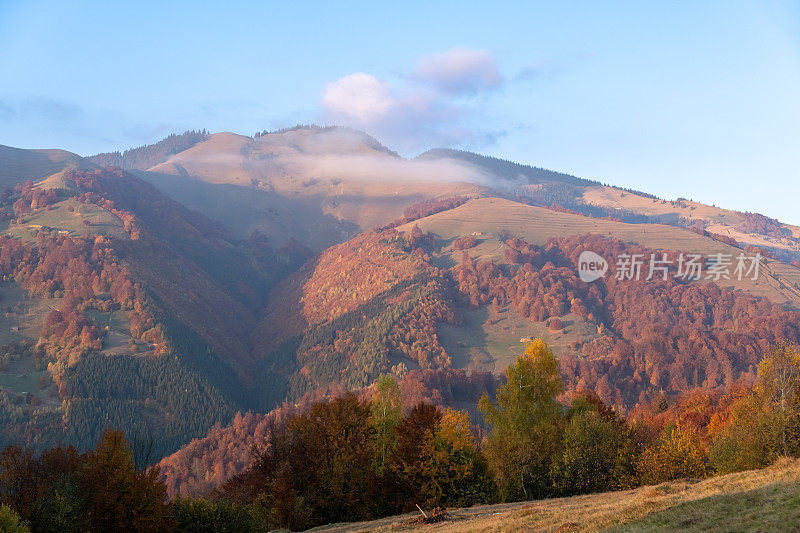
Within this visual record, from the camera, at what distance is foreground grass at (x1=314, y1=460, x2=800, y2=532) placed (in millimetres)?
28266

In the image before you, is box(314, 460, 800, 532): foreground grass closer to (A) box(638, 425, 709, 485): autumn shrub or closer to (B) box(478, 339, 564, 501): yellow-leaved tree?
(A) box(638, 425, 709, 485): autumn shrub

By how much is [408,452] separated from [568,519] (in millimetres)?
35319

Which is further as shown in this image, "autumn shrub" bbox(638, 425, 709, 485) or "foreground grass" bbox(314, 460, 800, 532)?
"autumn shrub" bbox(638, 425, 709, 485)

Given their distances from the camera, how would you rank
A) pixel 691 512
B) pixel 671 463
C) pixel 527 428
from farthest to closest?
pixel 527 428 < pixel 671 463 < pixel 691 512

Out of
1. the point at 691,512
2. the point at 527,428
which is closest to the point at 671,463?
the point at 527,428

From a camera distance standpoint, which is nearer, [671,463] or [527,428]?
[671,463]

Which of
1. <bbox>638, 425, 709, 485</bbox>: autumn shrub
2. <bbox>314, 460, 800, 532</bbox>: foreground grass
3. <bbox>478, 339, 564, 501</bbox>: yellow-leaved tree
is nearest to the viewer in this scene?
<bbox>314, 460, 800, 532</bbox>: foreground grass

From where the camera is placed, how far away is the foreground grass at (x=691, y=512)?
28266mm

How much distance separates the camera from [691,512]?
31.5 m

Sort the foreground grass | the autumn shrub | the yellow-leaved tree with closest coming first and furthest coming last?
the foreground grass < the autumn shrub < the yellow-leaved tree

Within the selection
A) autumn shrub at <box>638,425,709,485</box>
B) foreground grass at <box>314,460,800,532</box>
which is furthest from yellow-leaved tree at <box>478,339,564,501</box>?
foreground grass at <box>314,460,800,532</box>

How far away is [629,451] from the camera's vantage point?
225 feet

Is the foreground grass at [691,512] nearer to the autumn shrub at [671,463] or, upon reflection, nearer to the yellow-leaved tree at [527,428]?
the autumn shrub at [671,463]

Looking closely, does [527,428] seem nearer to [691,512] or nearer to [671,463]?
[671,463]
